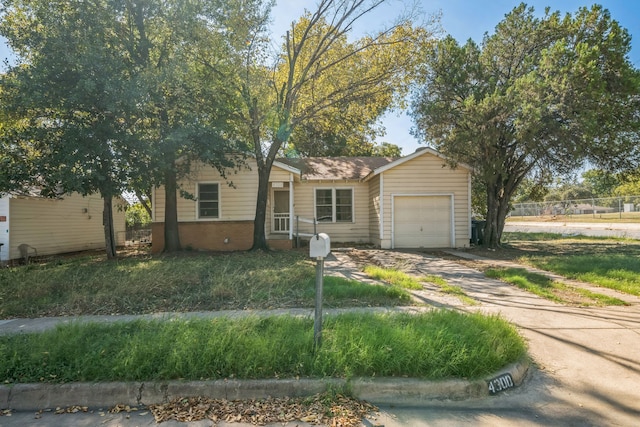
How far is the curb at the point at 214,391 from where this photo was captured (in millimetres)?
3164

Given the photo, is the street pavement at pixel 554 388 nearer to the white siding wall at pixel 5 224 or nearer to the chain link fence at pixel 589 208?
the white siding wall at pixel 5 224

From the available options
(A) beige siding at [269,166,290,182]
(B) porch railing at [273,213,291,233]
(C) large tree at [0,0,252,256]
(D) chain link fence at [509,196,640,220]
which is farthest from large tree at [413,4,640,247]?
(D) chain link fence at [509,196,640,220]

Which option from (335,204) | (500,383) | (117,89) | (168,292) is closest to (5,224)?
(117,89)

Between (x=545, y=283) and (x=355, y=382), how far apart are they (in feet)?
20.5

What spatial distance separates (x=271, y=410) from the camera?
2992mm

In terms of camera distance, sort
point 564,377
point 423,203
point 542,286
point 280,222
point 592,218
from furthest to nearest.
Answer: point 592,218 → point 280,222 → point 423,203 → point 542,286 → point 564,377

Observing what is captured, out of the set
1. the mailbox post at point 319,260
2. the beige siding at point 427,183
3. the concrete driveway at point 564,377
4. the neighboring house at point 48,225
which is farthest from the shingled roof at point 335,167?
the mailbox post at point 319,260

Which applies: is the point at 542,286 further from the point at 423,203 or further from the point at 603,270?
the point at 423,203

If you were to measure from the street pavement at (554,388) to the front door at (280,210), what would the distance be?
10.8 metres

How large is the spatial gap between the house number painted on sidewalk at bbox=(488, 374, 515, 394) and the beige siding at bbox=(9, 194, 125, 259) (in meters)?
16.1

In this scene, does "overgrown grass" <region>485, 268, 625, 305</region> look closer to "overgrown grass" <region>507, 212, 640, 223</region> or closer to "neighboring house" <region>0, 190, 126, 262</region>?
"neighboring house" <region>0, 190, 126, 262</region>

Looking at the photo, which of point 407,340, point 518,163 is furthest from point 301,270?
point 518,163

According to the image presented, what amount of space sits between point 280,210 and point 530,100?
10314mm

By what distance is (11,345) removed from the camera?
13.1ft
